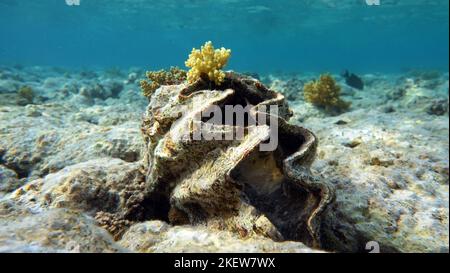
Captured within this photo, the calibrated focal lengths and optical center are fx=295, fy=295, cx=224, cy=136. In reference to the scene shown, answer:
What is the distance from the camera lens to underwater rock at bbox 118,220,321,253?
1.95 metres

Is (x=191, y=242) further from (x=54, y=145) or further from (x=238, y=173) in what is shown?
(x=54, y=145)

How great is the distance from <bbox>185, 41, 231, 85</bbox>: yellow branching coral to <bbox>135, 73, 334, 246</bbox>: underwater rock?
93 mm

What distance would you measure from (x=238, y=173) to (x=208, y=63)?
118 cm

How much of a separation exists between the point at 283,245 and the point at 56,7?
53.5 m

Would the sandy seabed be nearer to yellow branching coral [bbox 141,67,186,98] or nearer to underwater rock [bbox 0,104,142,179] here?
underwater rock [bbox 0,104,142,179]

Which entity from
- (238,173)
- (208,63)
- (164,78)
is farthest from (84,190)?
(164,78)

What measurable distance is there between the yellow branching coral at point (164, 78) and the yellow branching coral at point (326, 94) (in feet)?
17.7

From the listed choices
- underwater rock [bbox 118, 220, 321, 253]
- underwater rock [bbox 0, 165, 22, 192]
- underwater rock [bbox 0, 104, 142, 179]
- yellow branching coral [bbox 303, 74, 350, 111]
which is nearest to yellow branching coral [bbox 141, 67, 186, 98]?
underwater rock [bbox 0, 104, 142, 179]

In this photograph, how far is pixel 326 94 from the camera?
857 cm

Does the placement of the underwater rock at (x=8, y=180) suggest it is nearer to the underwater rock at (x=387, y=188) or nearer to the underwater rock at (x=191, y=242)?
the underwater rock at (x=191, y=242)

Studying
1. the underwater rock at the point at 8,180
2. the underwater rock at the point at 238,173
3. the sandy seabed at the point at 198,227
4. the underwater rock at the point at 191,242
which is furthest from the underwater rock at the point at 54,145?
the underwater rock at the point at 191,242
